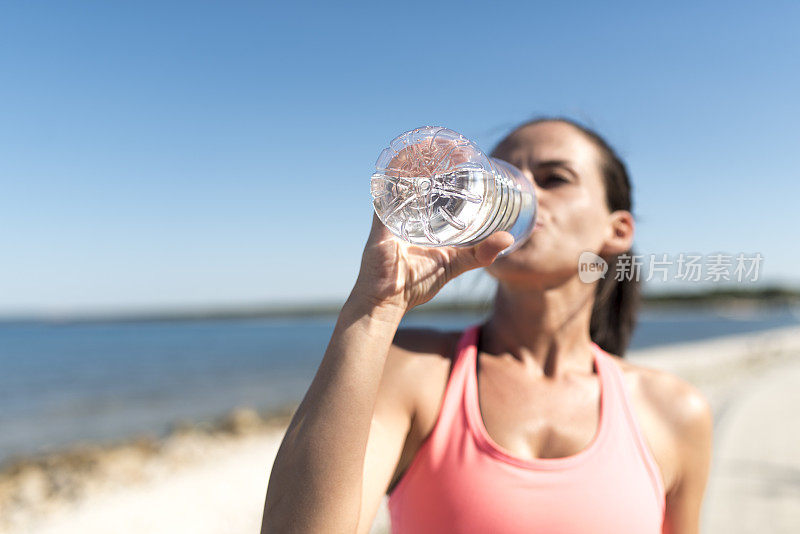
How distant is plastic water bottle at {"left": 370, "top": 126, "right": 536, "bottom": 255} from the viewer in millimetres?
1345

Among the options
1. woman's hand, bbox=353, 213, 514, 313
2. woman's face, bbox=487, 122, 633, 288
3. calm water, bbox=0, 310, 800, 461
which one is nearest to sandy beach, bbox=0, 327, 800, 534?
calm water, bbox=0, 310, 800, 461

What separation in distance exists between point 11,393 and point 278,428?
1112 centimetres

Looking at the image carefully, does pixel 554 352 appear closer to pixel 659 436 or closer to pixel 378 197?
pixel 659 436

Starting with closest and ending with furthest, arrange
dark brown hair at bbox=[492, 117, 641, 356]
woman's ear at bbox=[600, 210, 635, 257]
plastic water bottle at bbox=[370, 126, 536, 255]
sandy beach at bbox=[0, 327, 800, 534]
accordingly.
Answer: plastic water bottle at bbox=[370, 126, 536, 255] → woman's ear at bbox=[600, 210, 635, 257] → dark brown hair at bbox=[492, 117, 641, 356] → sandy beach at bbox=[0, 327, 800, 534]

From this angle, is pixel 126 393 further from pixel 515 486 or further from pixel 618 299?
pixel 515 486

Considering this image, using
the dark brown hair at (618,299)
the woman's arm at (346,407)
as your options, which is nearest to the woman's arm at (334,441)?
the woman's arm at (346,407)

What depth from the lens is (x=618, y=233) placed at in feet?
6.61

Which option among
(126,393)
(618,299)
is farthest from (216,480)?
(126,393)

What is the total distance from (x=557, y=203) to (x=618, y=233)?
1.40 feet

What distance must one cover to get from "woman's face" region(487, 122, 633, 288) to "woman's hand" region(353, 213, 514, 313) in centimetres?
33

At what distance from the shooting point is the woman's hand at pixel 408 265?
1.26 m

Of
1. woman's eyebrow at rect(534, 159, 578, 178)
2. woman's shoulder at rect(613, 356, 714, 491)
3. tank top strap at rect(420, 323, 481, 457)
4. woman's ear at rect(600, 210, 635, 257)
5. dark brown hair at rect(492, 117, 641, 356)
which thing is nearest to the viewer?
tank top strap at rect(420, 323, 481, 457)

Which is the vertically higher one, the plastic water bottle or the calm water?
the plastic water bottle

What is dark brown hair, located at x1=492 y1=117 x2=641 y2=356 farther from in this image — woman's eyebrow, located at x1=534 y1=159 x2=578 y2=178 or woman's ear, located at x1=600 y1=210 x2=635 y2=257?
woman's eyebrow, located at x1=534 y1=159 x2=578 y2=178
